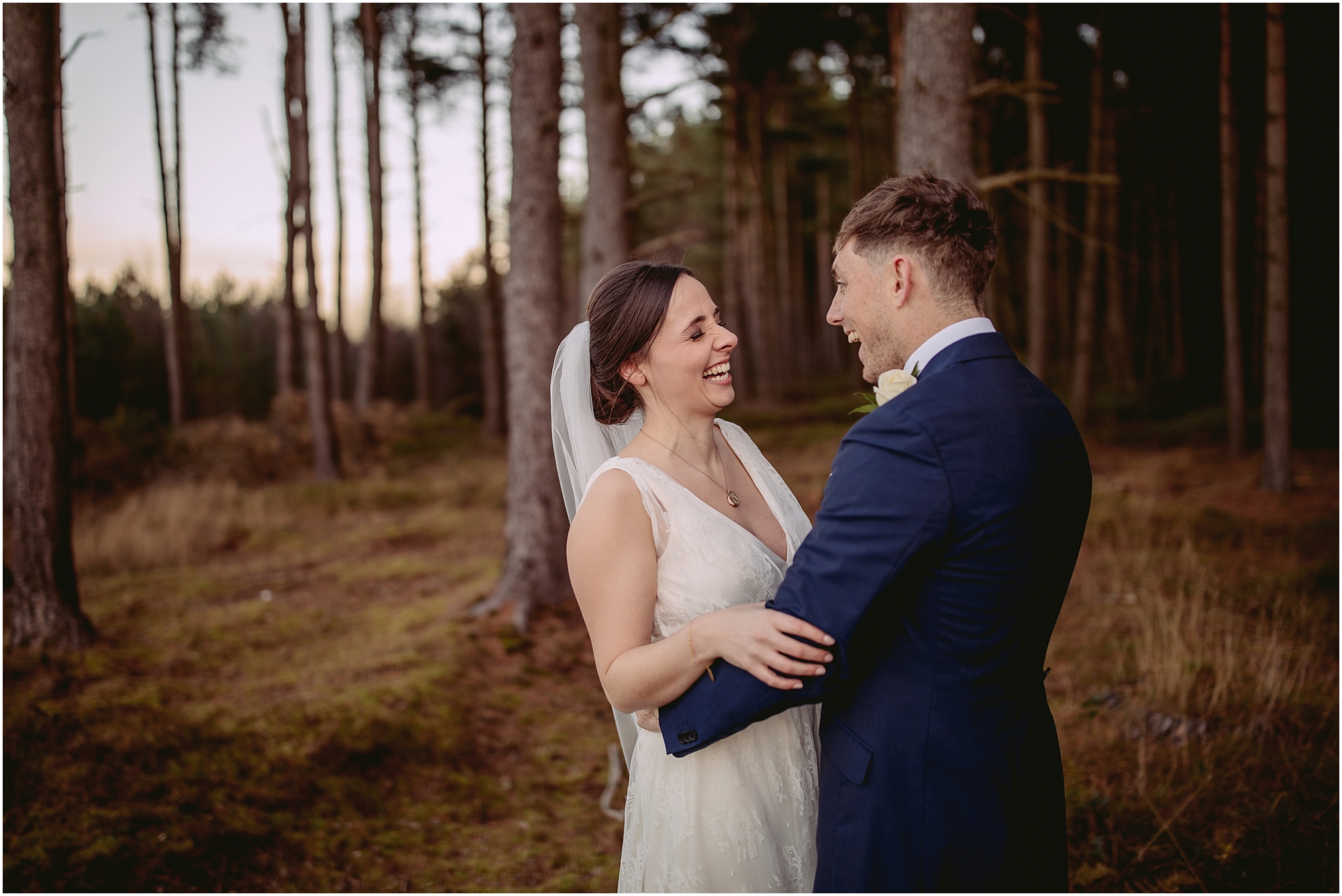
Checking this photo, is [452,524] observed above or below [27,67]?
below

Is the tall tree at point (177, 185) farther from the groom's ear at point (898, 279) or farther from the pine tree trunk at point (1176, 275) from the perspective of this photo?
the pine tree trunk at point (1176, 275)

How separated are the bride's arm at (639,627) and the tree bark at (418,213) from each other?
1920 centimetres

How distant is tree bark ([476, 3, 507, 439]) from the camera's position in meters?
19.3

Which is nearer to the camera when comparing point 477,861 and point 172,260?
point 477,861

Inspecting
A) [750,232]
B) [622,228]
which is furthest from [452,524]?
[750,232]

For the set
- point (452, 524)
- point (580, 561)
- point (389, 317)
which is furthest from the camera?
point (389, 317)

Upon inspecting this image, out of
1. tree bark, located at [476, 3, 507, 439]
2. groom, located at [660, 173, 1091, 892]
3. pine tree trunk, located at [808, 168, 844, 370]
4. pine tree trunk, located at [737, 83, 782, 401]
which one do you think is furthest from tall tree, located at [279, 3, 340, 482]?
pine tree trunk, located at [808, 168, 844, 370]

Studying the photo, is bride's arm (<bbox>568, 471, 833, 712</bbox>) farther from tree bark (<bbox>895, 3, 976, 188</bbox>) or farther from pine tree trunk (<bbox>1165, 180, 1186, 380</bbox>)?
pine tree trunk (<bbox>1165, 180, 1186, 380</bbox>)

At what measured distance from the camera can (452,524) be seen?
11.7 meters

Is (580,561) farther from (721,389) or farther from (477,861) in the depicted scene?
(477,861)

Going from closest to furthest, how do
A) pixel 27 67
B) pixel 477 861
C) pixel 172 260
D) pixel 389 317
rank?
pixel 477 861
pixel 27 67
pixel 172 260
pixel 389 317

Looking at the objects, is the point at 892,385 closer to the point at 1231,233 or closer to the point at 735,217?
the point at 1231,233

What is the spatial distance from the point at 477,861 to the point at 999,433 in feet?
12.5

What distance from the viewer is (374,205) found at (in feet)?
61.1
